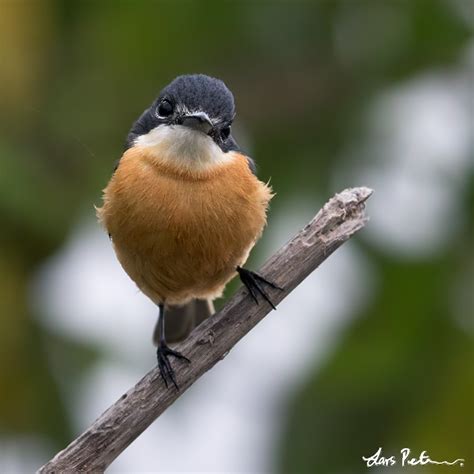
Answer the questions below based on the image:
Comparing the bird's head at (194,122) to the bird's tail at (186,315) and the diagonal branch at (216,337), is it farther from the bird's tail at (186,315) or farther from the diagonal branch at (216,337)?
the bird's tail at (186,315)

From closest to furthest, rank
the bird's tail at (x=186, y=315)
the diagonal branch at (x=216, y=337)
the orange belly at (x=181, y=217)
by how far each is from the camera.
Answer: the diagonal branch at (x=216, y=337) < the orange belly at (x=181, y=217) < the bird's tail at (x=186, y=315)

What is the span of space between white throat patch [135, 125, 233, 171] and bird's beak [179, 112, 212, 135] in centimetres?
2

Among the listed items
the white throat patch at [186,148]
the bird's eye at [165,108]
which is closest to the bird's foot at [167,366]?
the white throat patch at [186,148]

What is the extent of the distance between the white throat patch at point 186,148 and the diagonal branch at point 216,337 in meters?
0.63

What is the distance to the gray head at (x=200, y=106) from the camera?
5.61 m

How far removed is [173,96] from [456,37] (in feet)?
4.88

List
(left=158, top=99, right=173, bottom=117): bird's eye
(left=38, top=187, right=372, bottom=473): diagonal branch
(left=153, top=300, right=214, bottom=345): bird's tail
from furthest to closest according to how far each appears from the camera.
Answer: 1. (left=153, top=300, right=214, bottom=345): bird's tail
2. (left=158, top=99, right=173, bottom=117): bird's eye
3. (left=38, top=187, right=372, bottom=473): diagonal branch

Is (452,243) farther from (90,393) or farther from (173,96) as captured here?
(90,393)

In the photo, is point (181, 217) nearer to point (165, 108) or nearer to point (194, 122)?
point (194, 122)
